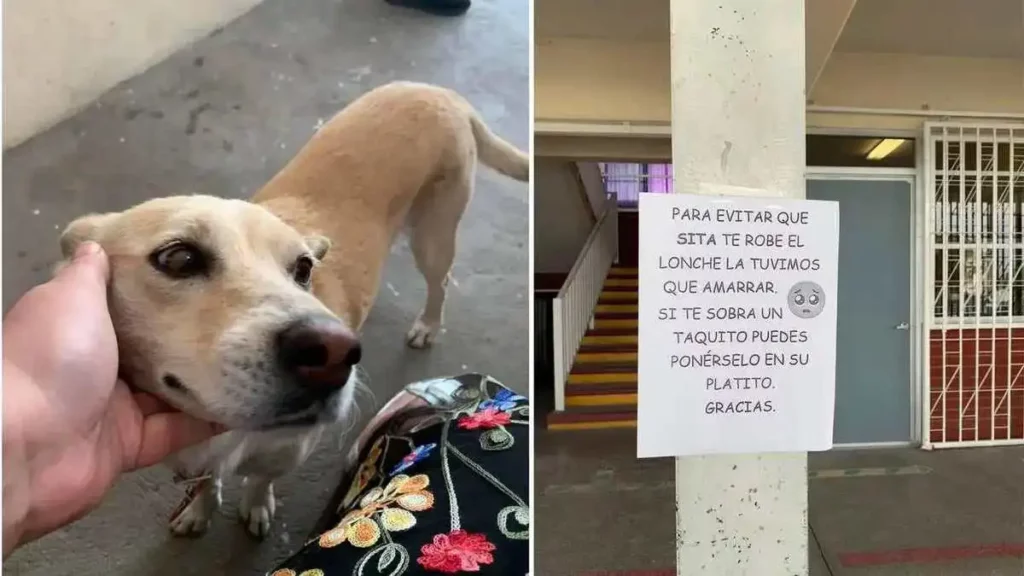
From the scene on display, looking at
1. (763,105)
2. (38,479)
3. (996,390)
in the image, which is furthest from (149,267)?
(996,390)

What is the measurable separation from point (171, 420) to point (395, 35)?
594mm

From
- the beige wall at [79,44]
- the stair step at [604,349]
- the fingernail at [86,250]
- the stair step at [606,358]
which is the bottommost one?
the stair step at [606,358]

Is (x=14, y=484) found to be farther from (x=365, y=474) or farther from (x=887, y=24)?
(x=887, y=24)

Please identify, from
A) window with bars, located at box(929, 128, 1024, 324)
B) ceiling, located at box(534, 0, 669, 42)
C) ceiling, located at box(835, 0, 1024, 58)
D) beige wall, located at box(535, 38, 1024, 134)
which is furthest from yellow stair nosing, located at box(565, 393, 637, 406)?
ceiling, located at box(835, 0, 1024, 58)

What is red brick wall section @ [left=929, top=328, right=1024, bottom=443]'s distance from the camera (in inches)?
165

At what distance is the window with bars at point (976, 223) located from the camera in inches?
163

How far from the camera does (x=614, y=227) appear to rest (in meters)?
7.17

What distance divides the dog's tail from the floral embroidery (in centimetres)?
42

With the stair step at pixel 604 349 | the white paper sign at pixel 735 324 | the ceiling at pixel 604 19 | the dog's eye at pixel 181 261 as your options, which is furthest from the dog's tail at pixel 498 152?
the stair step at pixel 604 349

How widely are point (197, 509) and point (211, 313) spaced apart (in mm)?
268

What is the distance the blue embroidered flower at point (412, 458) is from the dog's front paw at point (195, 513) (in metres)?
0.24

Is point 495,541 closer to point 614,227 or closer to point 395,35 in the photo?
point 395,35

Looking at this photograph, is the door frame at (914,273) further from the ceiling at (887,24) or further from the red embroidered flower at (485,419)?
the red embroidered flower at (485,419)

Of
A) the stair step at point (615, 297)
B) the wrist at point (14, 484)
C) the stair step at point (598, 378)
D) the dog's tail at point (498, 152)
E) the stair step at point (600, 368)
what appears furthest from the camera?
the stair step at point (615, 297)
